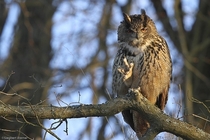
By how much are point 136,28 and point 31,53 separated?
13.9 ft

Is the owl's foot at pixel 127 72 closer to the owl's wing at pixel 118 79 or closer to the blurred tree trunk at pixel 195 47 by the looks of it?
the owl's wing at pixel 118 79

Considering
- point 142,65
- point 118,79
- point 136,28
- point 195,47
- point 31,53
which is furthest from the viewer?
point 31,53

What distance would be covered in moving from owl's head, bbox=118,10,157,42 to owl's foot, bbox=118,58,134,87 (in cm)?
52

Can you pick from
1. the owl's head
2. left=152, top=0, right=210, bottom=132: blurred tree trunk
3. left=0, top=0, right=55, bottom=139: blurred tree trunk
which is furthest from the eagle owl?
left=0, top=0, right=55, bottom=139: blurred tree trunk

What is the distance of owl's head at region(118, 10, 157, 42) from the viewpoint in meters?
5.93

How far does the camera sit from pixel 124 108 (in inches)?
170

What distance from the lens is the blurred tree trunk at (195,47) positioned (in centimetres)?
894

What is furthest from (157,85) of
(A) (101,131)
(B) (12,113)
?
(A) (101,131)

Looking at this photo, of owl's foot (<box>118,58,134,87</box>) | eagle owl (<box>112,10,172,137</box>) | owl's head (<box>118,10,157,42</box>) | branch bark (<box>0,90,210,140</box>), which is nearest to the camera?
branch bark (<box>0,90,210,140</box>)

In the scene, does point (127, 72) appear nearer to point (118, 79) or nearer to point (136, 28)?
point (118, 79)

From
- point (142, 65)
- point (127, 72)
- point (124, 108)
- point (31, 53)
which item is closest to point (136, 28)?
point (142, 65)

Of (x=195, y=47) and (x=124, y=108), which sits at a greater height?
(x=195, y=47)

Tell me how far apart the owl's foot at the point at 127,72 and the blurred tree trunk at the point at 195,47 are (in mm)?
3310

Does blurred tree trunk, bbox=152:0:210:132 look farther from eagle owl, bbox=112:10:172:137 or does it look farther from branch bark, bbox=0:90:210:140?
branch bark, bbox=0:90:210:140
